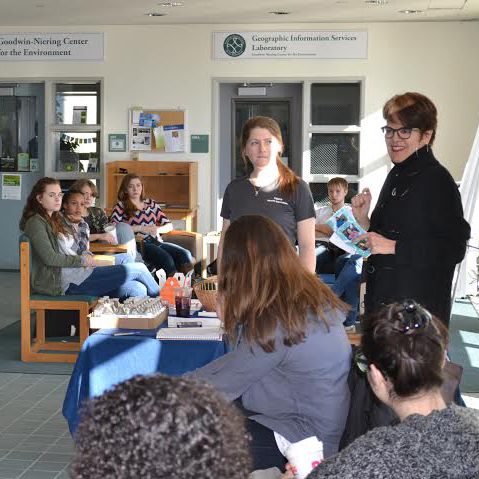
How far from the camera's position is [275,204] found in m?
4.23

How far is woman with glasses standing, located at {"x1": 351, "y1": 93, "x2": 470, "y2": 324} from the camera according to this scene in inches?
123

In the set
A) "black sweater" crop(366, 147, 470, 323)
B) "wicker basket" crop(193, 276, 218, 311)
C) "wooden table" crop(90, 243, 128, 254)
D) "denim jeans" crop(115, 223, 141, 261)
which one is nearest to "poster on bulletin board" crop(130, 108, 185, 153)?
"denim jeans" crop(115, 223, 141, 261)

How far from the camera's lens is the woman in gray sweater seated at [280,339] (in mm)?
2615

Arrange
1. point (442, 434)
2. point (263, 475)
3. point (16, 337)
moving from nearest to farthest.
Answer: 1. point (442, 434)
2. point (263, 475)
3. point (16, 337)

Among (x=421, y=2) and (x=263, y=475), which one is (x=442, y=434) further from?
(x=421, y=2)

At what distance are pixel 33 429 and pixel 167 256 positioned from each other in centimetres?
413

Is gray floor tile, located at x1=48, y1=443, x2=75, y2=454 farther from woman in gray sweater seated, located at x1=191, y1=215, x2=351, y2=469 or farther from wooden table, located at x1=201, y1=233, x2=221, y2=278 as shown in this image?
wooden table, located at x1=201, y1=233, x2=221, y2=278

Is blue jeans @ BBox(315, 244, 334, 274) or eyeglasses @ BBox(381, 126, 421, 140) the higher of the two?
eyeglasses @ BBox(381, 126, 421, 140)

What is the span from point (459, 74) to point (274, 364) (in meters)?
8.61

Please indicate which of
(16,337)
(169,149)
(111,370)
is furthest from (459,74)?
(111,370)

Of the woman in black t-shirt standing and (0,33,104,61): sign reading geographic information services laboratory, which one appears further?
(0,33,104,61): sign reading geographic information services laboratory

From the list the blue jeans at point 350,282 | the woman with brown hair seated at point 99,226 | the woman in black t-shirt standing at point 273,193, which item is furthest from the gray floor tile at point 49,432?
the blue jeans at point 350,282

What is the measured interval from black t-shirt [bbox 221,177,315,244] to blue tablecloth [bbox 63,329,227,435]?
0.83m

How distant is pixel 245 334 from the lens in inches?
104
